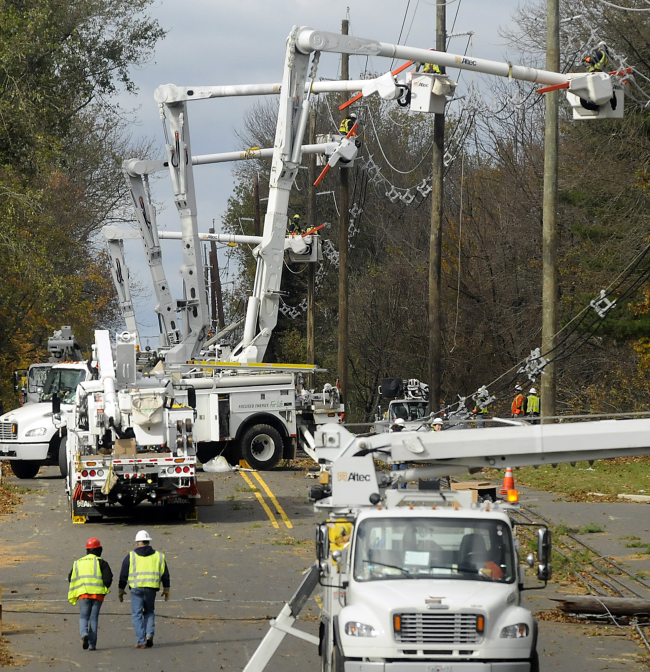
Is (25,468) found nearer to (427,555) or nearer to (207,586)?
(207,586)

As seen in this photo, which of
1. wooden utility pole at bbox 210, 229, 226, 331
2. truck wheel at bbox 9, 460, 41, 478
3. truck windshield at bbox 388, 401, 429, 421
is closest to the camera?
truck wheel at bbox 9, 460, 41, 478

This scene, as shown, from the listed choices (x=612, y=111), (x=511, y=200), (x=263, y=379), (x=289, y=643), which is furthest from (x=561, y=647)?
(x=511, y=200)

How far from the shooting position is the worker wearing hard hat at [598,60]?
678 inches

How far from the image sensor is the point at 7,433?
92.1ft

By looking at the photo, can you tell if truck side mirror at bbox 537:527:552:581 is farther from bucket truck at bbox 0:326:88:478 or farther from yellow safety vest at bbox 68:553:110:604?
bucket truck at bbox 0:326:88:478

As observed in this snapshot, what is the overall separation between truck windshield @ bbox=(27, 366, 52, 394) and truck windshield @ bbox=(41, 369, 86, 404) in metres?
1.33

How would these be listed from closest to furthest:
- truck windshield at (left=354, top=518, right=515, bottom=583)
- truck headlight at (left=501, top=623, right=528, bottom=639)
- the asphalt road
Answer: truck headlight at (left=501, top=623, right=528, bottom=639)
truck windshield at (left=354, top=518, right=515, bottom=583)
the asphalt road

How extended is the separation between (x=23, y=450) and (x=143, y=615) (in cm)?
1731

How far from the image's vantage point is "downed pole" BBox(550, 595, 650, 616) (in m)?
12.4

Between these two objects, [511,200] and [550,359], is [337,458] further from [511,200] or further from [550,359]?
[511,200]

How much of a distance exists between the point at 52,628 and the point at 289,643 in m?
2.75

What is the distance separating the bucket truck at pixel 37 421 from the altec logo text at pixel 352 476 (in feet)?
57.9

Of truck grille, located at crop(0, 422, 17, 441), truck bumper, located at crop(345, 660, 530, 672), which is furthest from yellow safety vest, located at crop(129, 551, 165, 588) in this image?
truck grille, located at crop(0, 422, 17, 441)

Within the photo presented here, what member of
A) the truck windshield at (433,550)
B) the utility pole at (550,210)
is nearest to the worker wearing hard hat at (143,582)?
the truck windshield at (433,550)
